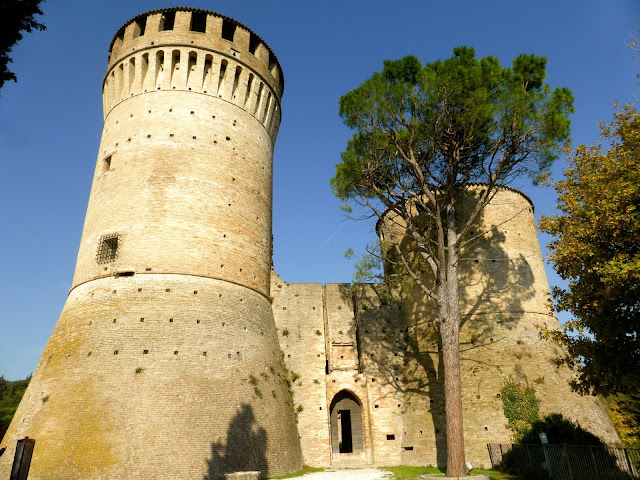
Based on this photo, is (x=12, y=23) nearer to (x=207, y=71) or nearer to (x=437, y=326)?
(x=207, y=71)

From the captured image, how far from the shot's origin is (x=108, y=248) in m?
12.4

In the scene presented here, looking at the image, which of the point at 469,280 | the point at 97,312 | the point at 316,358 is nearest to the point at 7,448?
the point at 97,312

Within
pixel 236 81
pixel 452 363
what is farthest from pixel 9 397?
pixel 452 363

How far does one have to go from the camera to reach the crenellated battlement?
47.5 feet

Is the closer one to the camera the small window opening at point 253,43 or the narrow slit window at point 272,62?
the small window opening at point 253,43

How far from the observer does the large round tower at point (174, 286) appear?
9.39 m

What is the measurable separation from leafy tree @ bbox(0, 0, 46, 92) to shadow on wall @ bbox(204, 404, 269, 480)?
865 cm

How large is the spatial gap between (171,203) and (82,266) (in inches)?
128

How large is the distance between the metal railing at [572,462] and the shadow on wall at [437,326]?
8.94 ft

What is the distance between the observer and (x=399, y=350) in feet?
53.2

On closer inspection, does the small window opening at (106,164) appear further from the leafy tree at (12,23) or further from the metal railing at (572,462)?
the metal railing at (572,462)

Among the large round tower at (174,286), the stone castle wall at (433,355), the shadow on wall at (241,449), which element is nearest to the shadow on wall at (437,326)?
the stone castle wall at (433,355)

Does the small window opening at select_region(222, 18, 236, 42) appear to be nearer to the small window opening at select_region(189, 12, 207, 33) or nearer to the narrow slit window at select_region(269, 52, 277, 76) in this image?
the small window opening at select_region(189, 12, 207, 33)

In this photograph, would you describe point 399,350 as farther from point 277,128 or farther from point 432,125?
point 277,128
